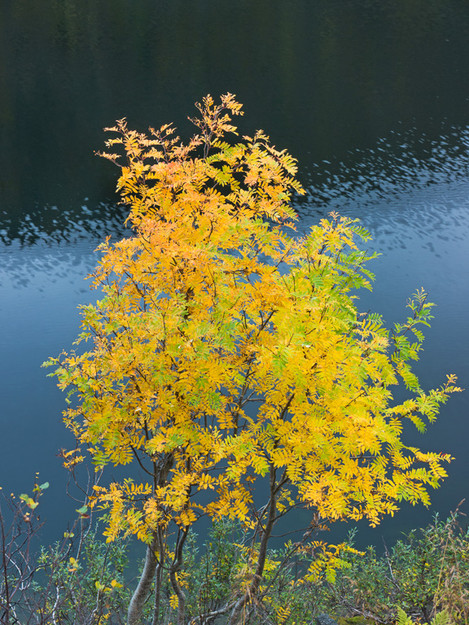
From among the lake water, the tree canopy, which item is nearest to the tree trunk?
the tree canopy

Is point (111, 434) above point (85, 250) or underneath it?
underneath

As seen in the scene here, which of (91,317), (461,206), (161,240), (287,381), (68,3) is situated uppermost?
(68,3)

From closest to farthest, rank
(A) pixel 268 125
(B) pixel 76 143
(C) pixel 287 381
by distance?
(C) pixel 287 381, (B) pixel 76 143, (A) pixel 268 125

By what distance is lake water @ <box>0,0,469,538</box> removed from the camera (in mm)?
23156

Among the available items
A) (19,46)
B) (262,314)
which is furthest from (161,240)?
(19,46)

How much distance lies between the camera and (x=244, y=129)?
4400 cm

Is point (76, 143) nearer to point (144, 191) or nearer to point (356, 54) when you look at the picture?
point (144, 191)

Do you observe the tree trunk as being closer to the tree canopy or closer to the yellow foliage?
the tree canopy

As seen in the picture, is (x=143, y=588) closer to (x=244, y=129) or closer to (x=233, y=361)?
(x=233, y=361)

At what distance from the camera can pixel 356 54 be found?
220ft

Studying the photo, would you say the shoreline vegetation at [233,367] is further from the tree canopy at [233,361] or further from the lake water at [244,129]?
the lake water at [244,129]

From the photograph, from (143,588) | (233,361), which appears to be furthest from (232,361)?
(143,588)

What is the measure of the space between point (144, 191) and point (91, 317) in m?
1.89

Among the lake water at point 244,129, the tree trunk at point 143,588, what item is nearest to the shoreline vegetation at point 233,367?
the tree trunk at point 143,588
